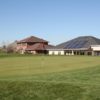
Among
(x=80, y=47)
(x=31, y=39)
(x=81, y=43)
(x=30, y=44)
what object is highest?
(x=31, y=39)

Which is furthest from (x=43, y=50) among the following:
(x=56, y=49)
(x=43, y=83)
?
(x=43, y=83)

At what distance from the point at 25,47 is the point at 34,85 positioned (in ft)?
367

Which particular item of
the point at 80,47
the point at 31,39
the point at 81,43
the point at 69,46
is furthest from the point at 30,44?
the point at 80,47

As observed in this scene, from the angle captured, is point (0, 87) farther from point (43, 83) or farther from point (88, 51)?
point (88, 51)

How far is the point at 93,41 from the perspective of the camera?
101 m

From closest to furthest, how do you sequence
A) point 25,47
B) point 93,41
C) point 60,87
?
1. point 60,87
2. point 93,41
3. point 25,47

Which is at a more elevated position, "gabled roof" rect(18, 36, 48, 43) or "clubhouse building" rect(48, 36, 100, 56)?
"gabled roof" rect(18, 36, 48, 43)

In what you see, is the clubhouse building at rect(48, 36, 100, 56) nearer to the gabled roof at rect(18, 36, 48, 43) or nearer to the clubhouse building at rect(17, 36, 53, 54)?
the clubhouse building at rect(17, 36, 53, 54)

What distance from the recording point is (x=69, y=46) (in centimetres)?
10231

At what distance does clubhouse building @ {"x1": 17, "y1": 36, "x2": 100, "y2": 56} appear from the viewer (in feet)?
314

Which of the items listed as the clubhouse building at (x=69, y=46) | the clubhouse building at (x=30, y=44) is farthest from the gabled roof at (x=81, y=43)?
the clubhouse building at (x=30, y=44)

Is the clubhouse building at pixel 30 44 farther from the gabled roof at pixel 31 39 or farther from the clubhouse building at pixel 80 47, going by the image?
the clubhouse building at pixel 80 47

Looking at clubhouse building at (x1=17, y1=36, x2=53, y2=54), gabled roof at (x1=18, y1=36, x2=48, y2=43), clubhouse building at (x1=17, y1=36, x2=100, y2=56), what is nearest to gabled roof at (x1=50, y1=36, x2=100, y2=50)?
clubhouse building at (x1=17, y1=36, x2=100, y2=56)

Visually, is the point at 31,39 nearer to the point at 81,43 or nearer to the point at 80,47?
the point at 81,43
